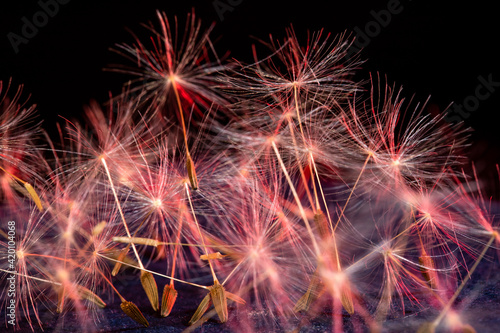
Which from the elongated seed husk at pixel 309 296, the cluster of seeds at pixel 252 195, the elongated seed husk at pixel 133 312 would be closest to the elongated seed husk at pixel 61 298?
the cluster of seeds at pixel 252 195

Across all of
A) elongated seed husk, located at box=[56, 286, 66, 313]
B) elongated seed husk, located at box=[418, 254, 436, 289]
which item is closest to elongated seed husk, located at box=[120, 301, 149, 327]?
elongated seed husk, located at box=[56, 286, 66, 313]

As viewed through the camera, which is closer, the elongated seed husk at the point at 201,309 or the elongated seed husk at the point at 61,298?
the elongated seed husk at the point at 201,309

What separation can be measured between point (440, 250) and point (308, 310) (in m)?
0.62

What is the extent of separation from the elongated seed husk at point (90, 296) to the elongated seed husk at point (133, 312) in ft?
0.66

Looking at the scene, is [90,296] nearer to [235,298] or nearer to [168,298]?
[168,298]

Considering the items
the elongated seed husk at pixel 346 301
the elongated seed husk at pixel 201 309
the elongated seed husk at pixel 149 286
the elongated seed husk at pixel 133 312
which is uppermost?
the elongated seed husk at pixel 149 286

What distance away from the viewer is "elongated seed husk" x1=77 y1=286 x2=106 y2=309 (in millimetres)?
1620

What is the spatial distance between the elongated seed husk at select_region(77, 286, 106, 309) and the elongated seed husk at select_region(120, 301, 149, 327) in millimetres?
202

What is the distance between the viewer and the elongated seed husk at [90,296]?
162cm

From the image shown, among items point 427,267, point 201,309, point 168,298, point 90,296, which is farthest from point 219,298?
point 427,267

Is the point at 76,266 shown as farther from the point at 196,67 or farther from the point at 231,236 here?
the point at 196,67

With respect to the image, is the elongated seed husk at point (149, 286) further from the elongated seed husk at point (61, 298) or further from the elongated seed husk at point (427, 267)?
the elongated seed husk at point (427, 267)

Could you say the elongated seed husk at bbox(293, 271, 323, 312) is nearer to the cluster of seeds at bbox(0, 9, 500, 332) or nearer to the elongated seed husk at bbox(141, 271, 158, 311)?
the cluster of seeds at bbox(0, 9, 500, 332)

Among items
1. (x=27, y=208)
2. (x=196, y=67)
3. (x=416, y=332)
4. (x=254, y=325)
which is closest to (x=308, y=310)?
(x=254, y=325)
